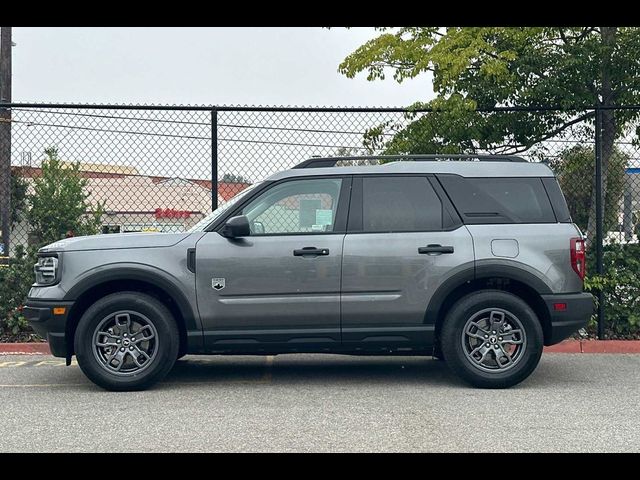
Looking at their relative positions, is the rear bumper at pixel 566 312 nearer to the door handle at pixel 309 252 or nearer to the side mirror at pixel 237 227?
the door handle at pixel 309 252

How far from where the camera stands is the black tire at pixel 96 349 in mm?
7031

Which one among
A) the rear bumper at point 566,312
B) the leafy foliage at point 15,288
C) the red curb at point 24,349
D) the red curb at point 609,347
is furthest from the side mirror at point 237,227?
the red curb at point 609,347

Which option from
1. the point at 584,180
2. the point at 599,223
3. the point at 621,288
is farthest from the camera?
the point at 584,180

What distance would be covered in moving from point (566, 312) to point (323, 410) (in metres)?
2.40

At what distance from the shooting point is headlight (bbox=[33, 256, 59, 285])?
7.16 meters

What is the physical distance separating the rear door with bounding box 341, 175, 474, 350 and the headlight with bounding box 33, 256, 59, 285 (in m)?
2.49

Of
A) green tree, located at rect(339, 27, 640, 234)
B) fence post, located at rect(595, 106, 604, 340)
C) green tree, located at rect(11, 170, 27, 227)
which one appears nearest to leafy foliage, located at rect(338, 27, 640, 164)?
green tree, located at rect(339, 27, 640, 234)

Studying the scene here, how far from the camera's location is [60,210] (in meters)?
10.5

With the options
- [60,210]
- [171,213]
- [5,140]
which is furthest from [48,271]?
[5,140]

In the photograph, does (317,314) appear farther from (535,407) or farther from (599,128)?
(599,128)

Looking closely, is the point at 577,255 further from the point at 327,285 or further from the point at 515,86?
the point at 515,86

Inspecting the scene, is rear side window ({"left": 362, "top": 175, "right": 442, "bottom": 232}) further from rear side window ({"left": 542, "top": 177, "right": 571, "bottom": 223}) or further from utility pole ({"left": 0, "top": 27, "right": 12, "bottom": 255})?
utility pole ({"left": 0, "top": 27, "right": 12, "bottom": 255})

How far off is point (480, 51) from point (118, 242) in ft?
20.5

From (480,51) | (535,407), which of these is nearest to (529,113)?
(480,51)
